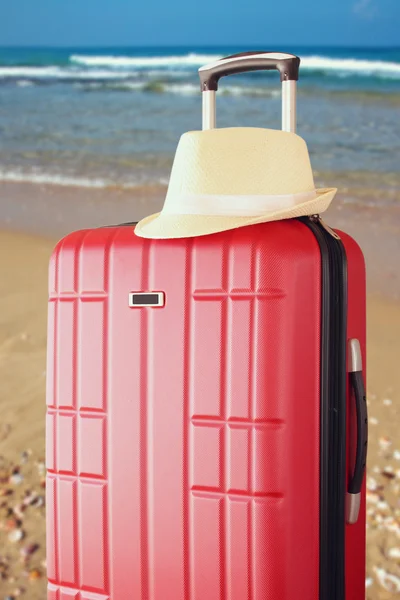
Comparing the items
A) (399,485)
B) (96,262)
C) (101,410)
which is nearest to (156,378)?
(101,410)

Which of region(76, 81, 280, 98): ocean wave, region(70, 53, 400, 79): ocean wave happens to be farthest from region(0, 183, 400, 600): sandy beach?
region(70, 53, 400, 79): ocean wave

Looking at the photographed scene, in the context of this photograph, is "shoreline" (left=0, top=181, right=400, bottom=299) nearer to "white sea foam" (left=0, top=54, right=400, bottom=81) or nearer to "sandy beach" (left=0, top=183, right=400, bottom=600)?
"sandy beach" (left=0, top=183, right=400, bottom=600)

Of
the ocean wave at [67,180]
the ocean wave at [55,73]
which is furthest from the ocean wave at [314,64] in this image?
the ocean wave at [67,180]

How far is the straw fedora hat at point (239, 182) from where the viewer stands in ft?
5.43

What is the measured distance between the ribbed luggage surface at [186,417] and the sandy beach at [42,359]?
1.58ft

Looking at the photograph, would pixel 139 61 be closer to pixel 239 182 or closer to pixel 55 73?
pixel 55 73

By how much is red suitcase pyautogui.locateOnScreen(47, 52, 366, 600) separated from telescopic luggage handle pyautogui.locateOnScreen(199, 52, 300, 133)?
244 millimetres

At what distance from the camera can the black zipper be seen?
1.61 m

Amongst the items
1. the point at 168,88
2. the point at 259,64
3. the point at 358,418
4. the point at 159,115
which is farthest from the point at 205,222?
the point at 168,88

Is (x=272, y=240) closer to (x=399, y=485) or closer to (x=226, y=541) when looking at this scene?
(x=226, y=541)

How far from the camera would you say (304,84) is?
929 cm

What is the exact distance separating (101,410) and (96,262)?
→ 0.30 m

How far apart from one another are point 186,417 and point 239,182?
45 centimetres

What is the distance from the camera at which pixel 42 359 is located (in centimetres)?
327
